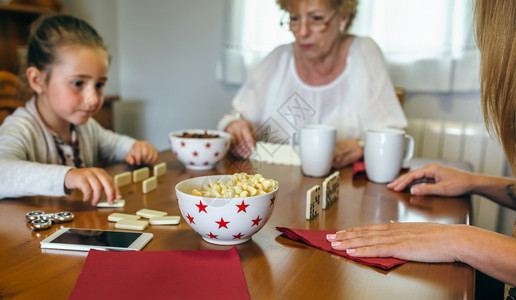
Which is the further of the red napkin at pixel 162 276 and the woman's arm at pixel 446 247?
the woman's arm at pixel 446 247

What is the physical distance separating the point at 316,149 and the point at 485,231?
54 cm

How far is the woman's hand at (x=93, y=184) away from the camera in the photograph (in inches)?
32.8

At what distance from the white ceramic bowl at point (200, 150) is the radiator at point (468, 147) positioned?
4.93 ft

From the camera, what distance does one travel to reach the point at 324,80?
5.78ft

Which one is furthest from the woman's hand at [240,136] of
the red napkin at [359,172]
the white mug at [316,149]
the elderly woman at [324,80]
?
the red napkin at [359,172]

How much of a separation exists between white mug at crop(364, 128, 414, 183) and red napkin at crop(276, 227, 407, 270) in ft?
1.49

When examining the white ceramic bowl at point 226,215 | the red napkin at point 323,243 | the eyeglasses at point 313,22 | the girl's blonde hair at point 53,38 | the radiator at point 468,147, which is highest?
the eyeglasses at point 313,22

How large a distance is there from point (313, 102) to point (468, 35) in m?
1.06

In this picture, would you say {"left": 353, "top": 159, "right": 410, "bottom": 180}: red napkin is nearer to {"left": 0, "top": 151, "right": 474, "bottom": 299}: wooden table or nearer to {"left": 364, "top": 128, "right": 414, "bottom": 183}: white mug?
{"left": 364, "top": 128, "right": 414, "bottom": 183}: white mug

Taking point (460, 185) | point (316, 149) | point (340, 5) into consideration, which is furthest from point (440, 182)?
point (340, 5)

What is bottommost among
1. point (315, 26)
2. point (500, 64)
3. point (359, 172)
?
point (359, 172)

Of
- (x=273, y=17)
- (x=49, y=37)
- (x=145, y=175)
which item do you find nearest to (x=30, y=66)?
(x=49, y=37)

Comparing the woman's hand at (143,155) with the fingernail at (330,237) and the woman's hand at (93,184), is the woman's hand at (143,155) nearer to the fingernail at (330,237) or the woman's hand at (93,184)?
the woman's hand at (93,184)

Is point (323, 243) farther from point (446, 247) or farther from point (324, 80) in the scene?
point (324, 80)
